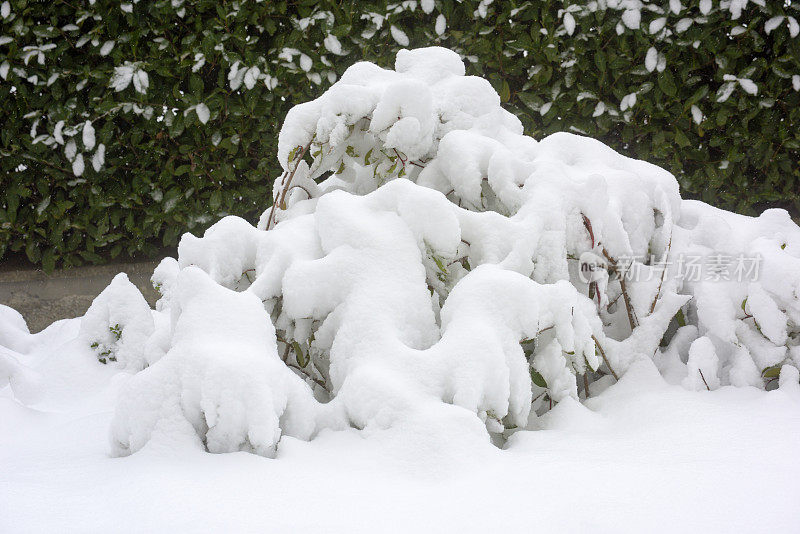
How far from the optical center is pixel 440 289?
1799mm

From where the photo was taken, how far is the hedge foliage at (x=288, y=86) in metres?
3.64

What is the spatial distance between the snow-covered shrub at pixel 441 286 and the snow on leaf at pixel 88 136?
221 cm

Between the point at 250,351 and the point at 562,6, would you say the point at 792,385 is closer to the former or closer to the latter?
the point at 250,351

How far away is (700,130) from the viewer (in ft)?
12.2

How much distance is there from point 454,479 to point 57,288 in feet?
12.7

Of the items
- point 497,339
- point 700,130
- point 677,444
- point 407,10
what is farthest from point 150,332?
point 700,130

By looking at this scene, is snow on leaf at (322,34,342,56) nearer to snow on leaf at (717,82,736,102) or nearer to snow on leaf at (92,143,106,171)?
snow on leaf at (92,143,106,171)

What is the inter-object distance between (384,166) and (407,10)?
2.06 m

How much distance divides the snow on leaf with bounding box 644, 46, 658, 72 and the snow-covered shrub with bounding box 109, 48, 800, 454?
1.67 metres

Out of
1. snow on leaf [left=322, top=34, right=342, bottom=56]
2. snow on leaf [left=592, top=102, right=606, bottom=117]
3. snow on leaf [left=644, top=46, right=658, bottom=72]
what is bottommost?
snow on leaf [left=592, top=102, right=606, bottom=117]

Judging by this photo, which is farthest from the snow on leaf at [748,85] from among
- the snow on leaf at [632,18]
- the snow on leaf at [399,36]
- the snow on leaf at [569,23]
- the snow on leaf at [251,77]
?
the snow on leaf at [251,77]

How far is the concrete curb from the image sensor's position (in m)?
4.26

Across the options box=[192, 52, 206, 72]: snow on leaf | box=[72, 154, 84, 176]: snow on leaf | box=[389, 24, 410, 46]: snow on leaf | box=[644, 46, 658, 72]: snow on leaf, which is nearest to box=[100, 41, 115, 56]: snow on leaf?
box=[192, 52, 206, 72]: snow on leaf

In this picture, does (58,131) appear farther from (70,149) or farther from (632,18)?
(632,18)
